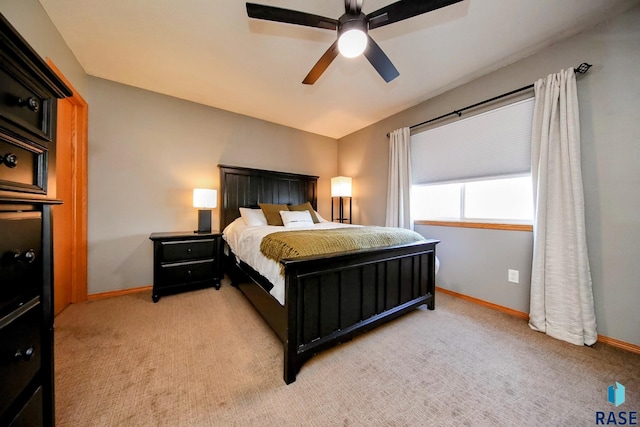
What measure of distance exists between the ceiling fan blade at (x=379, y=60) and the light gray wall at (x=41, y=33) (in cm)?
220

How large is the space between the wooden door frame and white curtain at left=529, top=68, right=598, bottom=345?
450 centimetres

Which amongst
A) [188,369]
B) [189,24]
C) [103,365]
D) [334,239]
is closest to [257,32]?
[189,24]

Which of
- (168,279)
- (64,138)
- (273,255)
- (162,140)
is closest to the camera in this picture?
(273,255)

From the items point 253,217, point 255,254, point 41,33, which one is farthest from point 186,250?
point 41,33

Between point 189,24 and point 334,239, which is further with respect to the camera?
point 189,24

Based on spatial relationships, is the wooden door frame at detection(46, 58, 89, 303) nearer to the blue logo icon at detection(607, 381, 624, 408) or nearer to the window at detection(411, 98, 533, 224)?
the window at detection(411, 98, 533, 224)

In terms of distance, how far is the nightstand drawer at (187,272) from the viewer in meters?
2.54

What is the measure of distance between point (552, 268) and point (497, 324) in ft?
2.20

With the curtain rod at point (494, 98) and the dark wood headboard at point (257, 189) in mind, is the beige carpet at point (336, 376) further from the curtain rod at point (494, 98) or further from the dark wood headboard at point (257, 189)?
the curtain rod at point (494, 98)

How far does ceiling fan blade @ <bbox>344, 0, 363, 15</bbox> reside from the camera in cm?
134

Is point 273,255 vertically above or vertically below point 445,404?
above

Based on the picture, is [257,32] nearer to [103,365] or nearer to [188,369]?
[188,369]

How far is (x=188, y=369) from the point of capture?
147 centimetres

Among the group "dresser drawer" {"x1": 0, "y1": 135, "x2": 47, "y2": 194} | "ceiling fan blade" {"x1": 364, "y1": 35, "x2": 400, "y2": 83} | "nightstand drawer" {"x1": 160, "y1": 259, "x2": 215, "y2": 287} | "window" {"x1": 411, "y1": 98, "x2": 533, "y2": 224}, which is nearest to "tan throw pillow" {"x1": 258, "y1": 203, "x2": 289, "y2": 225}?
"nightstand drawer" {"x1": 160, "y1": 259, "x2": 215, "y2": 287}
